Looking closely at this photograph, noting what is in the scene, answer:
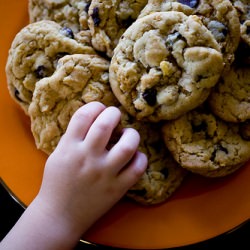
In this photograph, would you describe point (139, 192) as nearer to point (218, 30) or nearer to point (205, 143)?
point (205, 143)

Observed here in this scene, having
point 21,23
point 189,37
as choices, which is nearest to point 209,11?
point 189,37

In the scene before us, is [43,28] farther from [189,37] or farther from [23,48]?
[189,37]

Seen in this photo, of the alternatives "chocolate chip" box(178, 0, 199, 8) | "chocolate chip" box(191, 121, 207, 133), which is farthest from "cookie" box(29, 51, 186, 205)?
"chocolate chip" box(178, 0, 199, 8)

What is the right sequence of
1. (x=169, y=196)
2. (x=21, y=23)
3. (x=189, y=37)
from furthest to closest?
1. (x=21, y=23)
2. (x=169, y=196)
3. (x=189, y=37)

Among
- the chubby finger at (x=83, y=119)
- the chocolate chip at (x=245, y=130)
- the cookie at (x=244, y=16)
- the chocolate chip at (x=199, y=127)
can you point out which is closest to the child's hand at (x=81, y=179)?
the chubby finger at (x=83, y=119)

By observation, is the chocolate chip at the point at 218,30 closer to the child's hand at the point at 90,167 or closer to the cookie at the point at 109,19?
the cookie at the point at 109,19
